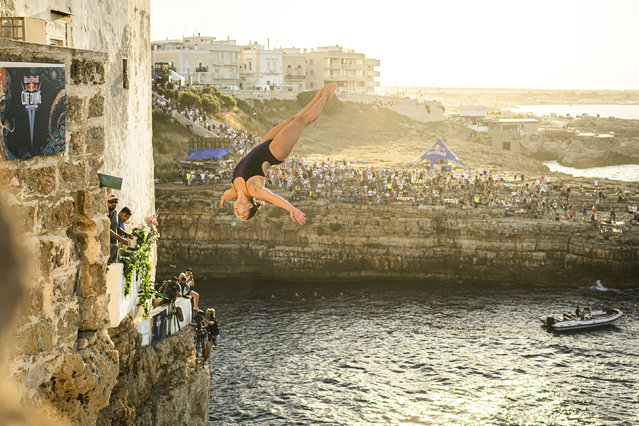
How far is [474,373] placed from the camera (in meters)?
47.6

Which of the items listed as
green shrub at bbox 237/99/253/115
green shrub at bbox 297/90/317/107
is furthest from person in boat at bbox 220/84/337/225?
green shrub at bbox 297/90/317/107

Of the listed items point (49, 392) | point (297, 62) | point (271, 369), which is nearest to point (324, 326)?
point (271, 369)

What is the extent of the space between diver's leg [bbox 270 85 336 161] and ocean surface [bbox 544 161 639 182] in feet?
420

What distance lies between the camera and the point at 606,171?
481 feet

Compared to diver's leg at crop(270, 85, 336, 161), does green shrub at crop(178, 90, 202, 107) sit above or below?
above

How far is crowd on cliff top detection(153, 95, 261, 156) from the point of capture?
8531 cm

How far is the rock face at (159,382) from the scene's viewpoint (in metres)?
23.8

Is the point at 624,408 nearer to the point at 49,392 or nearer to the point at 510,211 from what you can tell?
the point at 510,211

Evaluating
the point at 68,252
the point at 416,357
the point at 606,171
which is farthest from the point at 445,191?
the point at 606,171

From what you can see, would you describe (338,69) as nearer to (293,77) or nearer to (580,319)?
(293,77)

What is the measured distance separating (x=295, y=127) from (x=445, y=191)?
212 ft

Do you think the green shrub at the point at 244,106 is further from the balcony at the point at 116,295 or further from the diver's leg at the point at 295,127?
the diver's leg at the point at 295,127

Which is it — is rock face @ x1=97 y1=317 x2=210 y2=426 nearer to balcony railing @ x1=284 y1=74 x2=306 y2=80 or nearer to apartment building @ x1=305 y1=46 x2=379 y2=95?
apartment building @ x1=305 y1=46 x2=379 y2=95

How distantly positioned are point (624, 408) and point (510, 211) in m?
32.6
